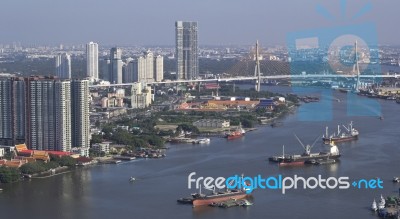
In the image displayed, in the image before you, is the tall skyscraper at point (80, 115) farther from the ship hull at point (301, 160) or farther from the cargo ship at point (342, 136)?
the cargo ship at point (342, 136)

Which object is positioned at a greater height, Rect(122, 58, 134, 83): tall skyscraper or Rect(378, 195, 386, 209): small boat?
Rect(122, 58, 134, 83): tall skyscraper

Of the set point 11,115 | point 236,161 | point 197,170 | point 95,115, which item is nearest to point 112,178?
point 197,170

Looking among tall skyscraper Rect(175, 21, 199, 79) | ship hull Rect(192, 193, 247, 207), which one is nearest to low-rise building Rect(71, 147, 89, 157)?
ship hull Rect(192, 193, 247, 207)

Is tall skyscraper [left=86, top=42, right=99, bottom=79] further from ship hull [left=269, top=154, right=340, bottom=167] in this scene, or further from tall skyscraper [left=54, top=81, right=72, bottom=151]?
ship hull [left=269, top=154, right=340, bottom=167]

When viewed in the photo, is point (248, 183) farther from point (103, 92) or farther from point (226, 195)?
point (103, 92)

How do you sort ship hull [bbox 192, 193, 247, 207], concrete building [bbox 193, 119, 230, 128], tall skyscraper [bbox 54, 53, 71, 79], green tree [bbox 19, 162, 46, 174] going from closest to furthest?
ship hull [bbox 192, 193, 247, 207] < green tree [bbox 19, 162, 46, 174] < concrete building [bbox 193, 119, 230, 128] < tall skyscraper [bbox 54, 53, 71, 79]

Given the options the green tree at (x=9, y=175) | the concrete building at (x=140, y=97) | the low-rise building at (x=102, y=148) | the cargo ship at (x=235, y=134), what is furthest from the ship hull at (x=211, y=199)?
the concrete building at (x=140, y=97)

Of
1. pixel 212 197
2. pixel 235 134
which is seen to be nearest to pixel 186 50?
pixel 235 134
